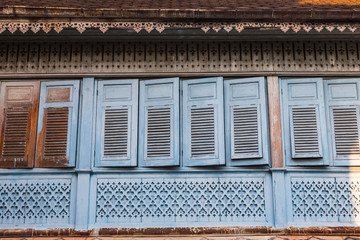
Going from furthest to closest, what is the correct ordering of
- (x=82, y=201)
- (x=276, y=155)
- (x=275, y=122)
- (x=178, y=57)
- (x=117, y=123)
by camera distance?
(x=178, y=57)
(x=117, y=123)
(x=275, y=122)
(x=276, y=155)
(x=82, y=201)

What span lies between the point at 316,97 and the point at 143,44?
3008 mm

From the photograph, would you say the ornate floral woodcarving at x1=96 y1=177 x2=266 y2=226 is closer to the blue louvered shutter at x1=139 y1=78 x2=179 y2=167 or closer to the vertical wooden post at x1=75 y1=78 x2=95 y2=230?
the vertical wooden post at x1=75 y1=78 x2=95 y2=230

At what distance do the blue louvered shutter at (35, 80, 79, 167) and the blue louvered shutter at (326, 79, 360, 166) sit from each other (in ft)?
13.7

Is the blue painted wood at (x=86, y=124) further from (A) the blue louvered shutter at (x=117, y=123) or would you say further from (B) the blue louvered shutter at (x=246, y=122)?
(B) the blue louvered shutter at (x=246, y=122)

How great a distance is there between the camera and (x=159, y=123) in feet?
26.5

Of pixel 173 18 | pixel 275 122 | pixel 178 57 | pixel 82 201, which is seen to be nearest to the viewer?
pixel 173 18

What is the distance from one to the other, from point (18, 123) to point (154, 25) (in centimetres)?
276

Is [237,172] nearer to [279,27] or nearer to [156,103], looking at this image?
[156,103]

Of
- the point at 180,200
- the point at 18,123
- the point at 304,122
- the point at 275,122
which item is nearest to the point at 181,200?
the point at 180,200

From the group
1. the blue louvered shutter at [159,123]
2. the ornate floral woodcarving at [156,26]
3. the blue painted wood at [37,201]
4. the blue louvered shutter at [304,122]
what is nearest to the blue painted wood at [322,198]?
the blue louvered shutter at [304,122]

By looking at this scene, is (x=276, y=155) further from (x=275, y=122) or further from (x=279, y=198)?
(x=279, y=198)

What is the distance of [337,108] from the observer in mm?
8141

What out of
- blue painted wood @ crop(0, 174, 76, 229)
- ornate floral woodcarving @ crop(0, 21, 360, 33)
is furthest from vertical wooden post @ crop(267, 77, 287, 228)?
blue painted wood @ crop(0, 174, 76, 229)

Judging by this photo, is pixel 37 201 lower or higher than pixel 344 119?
lower
